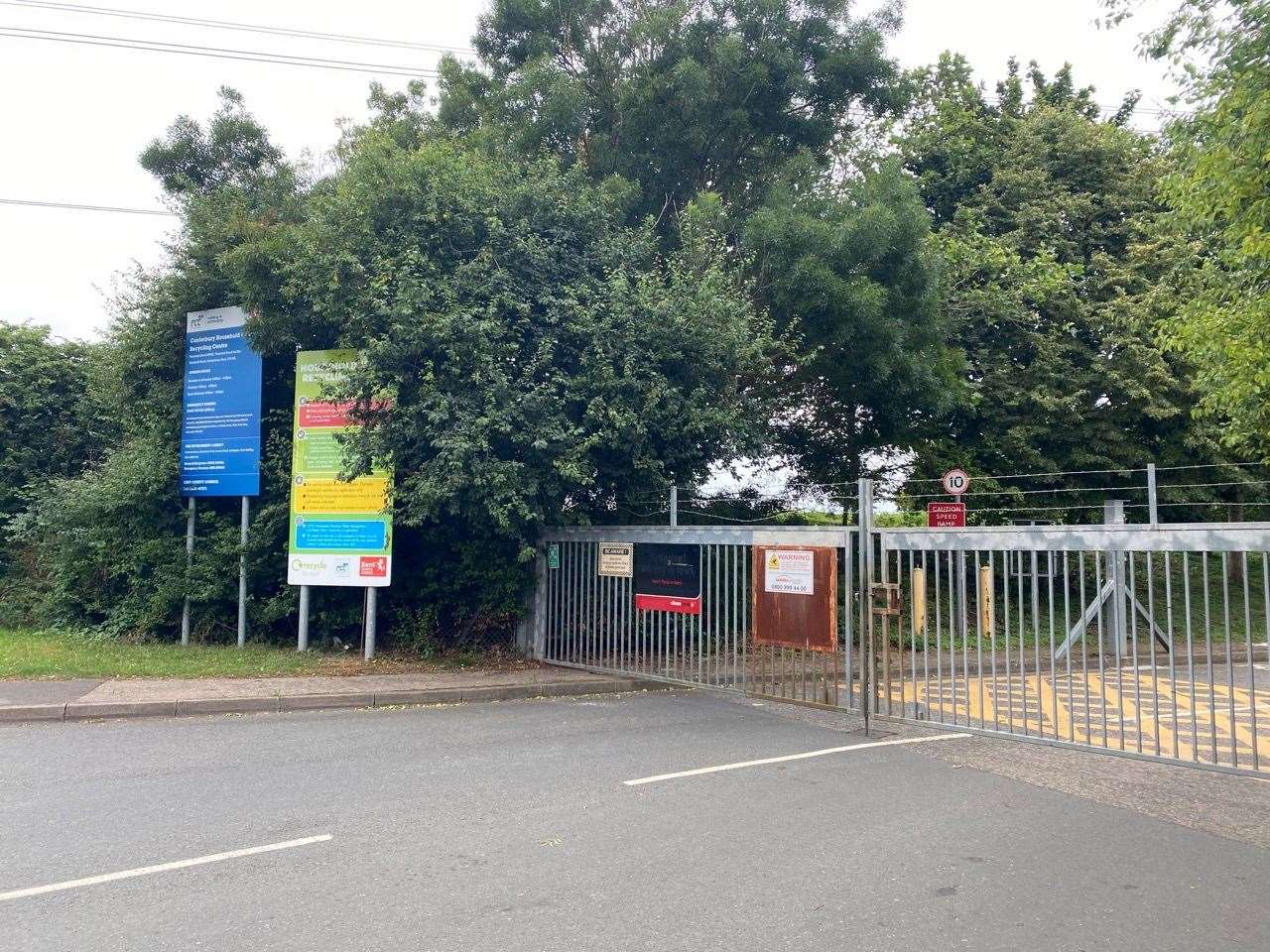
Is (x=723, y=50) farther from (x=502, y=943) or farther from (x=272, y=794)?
(x=502, y=943)

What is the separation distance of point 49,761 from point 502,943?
566 centimetres

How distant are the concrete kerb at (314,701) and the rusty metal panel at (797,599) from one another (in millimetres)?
2603

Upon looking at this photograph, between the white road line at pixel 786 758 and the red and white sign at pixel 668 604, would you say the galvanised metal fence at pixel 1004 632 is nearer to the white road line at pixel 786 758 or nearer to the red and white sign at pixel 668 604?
the red and white sign at pixel 668 604

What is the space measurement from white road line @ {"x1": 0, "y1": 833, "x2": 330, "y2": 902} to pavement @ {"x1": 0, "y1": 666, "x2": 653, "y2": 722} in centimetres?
516

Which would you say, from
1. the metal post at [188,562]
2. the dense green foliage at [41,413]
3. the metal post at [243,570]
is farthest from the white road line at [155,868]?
the dense green foliage at [41,413]

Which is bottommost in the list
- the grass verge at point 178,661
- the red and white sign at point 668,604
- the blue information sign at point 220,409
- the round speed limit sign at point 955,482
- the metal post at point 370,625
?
the grass verge at point 178,661

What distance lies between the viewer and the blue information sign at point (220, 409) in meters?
14.2

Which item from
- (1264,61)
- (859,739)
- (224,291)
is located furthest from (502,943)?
(224,291)

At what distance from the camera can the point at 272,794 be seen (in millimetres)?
6699

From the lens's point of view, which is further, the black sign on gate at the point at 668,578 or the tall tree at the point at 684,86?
the tall tree at the point at 684,86

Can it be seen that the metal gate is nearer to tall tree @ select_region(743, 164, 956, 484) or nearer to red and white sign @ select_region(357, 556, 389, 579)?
tall tree @ select_region(743, 164, 956, 484)

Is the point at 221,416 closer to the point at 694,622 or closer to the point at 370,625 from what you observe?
the point at 370,625

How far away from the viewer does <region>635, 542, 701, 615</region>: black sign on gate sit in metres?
11.0

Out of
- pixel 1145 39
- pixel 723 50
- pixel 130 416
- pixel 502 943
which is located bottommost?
pixel 502 943
